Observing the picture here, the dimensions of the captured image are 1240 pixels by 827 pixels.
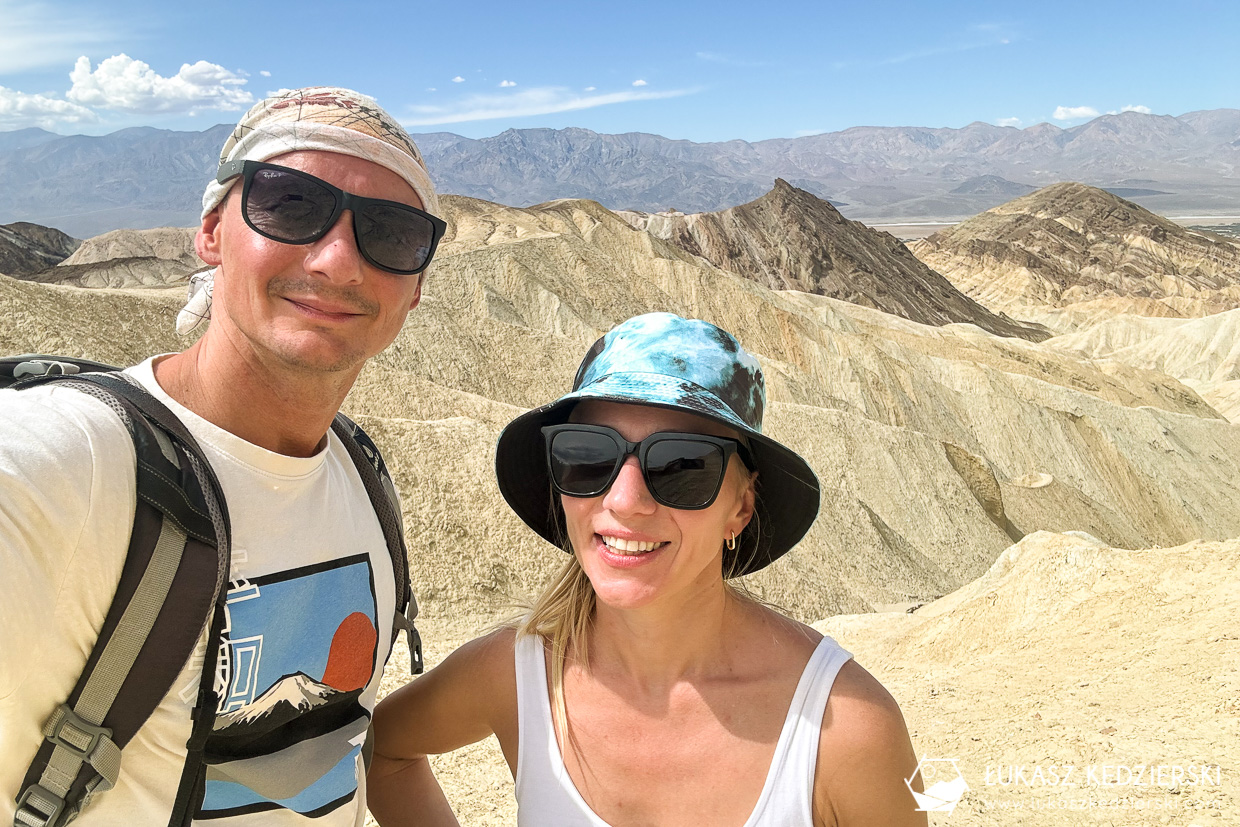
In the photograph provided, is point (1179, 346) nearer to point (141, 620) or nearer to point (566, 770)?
point (566, 770)

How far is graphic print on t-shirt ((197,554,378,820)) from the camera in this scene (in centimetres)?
195

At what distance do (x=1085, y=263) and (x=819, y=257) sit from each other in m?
39.8

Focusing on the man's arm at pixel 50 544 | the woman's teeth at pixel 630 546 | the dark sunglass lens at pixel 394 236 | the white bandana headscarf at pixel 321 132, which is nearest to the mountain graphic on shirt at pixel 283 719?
the man's arm at pixel 50 544

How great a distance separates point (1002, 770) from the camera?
15.6 feet

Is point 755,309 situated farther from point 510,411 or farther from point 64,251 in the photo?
point 64,251

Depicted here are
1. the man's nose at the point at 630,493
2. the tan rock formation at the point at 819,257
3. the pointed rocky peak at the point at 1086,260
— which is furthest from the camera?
the pointed rocky peak at the point at 1086,260

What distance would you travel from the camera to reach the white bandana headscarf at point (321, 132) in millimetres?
2252

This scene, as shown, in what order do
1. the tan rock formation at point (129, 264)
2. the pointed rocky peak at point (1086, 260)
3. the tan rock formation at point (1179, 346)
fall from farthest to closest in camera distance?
the pointed rocky peak at point (1086, 260), the tan rock formation at point (1179, 346), the tan rock formation at point (129, 264)

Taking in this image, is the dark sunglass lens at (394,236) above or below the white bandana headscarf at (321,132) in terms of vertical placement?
below

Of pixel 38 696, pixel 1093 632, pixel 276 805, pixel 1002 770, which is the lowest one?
pixel 1093 632

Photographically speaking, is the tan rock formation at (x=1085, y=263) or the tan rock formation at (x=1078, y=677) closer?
the tan rock formation at (x=1078, y=677)

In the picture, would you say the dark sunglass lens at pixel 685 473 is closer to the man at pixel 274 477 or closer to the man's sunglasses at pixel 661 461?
the man's sunglasses at pixel 661 461

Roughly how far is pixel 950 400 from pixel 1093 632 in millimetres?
25178

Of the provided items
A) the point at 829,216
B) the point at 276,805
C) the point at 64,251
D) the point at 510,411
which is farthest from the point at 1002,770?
the point at 64,251
